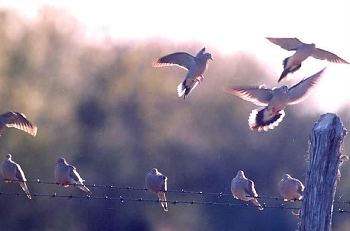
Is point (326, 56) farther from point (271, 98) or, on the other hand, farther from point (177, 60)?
point (177, 60)

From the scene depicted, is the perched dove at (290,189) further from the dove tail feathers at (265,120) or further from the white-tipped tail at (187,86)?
the white-tipped tail at (187,86)

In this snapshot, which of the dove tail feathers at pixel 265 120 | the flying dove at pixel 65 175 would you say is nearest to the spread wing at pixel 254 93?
the dove tail feathers at pixel 265 120

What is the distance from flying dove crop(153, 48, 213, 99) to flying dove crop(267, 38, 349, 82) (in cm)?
157

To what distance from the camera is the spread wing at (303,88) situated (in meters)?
13.3

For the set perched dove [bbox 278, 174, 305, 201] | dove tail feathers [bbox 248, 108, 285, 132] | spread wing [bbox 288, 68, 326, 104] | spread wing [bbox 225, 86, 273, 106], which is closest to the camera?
spread wing [bbox 288, 68, 326, 104]

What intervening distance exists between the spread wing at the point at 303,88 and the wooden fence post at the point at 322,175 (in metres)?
3.68

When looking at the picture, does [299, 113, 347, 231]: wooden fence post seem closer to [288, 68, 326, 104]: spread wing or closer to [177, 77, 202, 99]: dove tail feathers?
[288, 68, 326, 104]: spread wing

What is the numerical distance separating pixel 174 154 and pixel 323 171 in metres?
25.8

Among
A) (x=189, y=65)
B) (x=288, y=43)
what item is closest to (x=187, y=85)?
(x=189, y=65)

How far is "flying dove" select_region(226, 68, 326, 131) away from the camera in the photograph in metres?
14.0

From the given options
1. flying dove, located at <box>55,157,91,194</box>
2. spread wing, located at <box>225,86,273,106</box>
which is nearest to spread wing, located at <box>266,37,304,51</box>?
spread wing, located at <box>225,86,273,106</box>

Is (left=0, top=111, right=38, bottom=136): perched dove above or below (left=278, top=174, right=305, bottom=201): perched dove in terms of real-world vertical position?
above

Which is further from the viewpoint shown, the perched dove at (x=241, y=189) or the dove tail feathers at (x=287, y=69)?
the perched dove at (x=241, y=189)

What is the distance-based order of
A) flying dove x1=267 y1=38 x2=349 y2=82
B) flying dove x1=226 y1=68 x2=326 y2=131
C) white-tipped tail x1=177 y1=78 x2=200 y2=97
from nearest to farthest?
flying dove x1=226 y1=68 x2=326 y2=131 < flying dove x1=267 y1=38 x2=349 y2=82 < white-tipped tail x1=177 y1=78 x2=200 y2=97
